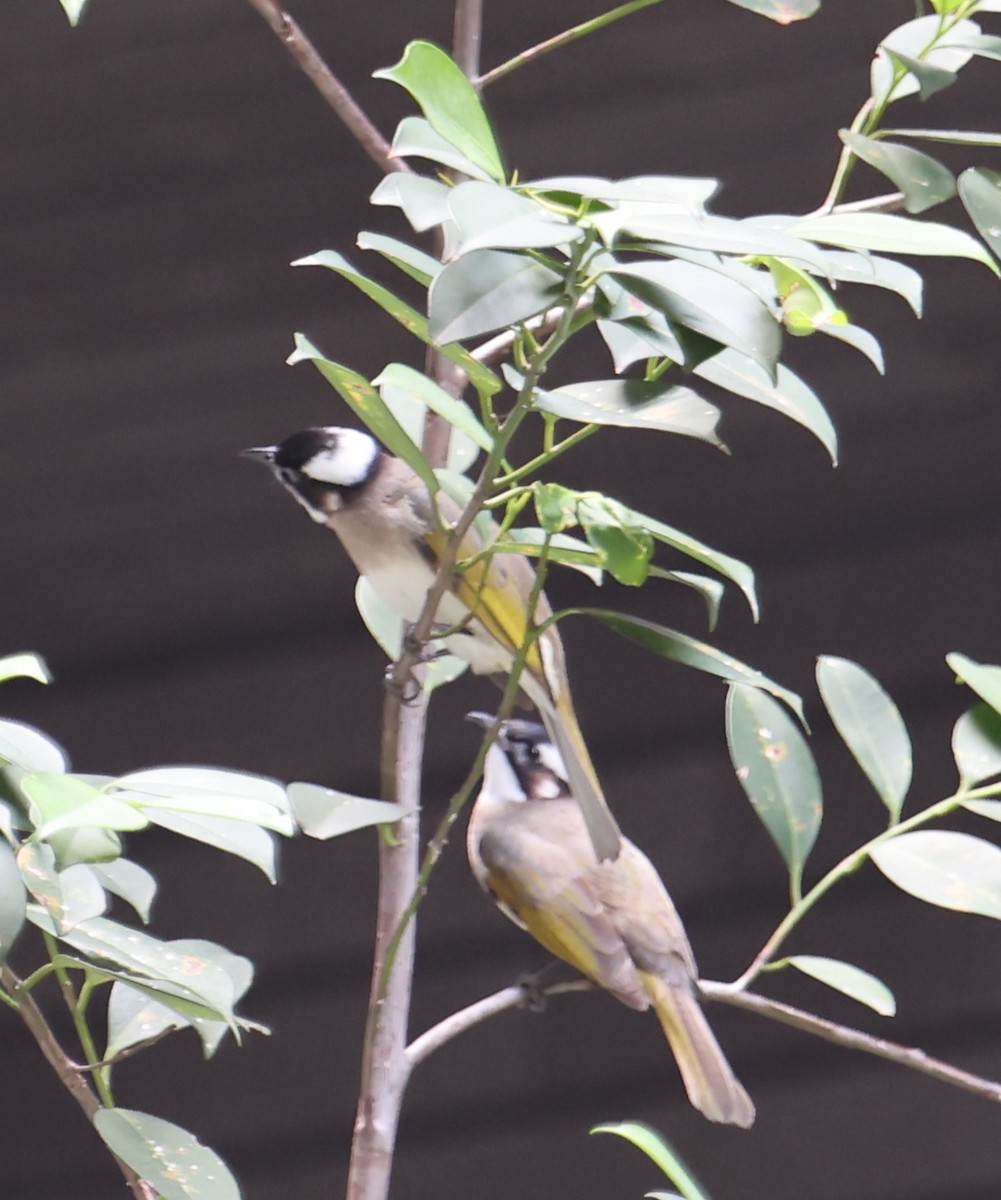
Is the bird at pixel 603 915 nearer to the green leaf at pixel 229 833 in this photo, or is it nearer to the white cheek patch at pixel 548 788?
the white cheek patch at pixel 548 788

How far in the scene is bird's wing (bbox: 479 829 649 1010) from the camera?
1.26m

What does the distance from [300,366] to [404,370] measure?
1.15 meters

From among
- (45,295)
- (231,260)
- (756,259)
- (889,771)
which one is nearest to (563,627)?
(231,260)

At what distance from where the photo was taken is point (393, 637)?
1.00 m

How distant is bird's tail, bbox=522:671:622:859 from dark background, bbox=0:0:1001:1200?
1.89 feet

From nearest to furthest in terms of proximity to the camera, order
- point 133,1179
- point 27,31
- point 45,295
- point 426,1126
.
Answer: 1. point 133,1179
2. point 27,31
3. point 45,295
4. point 426,1126

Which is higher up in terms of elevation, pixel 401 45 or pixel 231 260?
pixel 401 45

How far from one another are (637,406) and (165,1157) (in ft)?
1.21

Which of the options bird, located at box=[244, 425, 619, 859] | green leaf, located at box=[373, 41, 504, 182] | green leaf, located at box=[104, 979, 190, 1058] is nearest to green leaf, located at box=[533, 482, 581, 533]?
green leaf, located at box=[373, 41, 504, 182]

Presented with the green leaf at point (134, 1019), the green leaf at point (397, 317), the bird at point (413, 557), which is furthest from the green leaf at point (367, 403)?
the bird at point (413, 557)

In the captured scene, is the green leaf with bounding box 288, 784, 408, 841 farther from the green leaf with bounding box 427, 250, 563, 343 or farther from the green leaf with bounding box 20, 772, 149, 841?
the green leaf with bounding box 427, 250, 563, 343

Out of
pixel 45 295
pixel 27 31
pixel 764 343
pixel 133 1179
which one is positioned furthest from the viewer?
pixel 45 295

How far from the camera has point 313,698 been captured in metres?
1.76

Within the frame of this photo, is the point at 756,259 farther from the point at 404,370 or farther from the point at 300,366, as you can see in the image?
the point at 300,366
